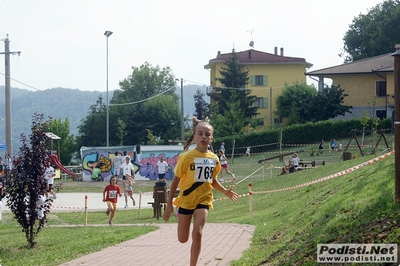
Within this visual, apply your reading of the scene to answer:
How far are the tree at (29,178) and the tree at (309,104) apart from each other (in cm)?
5332

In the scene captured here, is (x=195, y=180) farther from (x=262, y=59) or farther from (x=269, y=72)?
(x=262, y=59)

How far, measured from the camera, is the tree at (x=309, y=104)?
66.6 m

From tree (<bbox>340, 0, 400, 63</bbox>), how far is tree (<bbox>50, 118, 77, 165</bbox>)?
4235cm

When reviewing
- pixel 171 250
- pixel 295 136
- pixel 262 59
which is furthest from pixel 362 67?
pixel 171 250

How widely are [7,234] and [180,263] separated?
32.9 feet

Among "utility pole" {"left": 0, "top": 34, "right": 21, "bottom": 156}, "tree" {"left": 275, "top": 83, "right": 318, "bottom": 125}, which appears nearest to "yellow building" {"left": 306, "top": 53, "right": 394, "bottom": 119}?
"tree" {"left": 275, "top": 83, "right": 318, "bottom": 125}

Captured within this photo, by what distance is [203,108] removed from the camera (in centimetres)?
8469

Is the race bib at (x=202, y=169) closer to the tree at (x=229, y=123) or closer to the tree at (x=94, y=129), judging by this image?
the tree at (x=229, y=123)

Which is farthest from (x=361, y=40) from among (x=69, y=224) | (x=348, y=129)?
(x=69, y=224)

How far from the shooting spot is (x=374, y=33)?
3268 inches

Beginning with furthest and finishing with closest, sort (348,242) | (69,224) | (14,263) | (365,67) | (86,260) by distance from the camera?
(365,67)
(69,224)
(14,263)
(86,260)
(348,242)

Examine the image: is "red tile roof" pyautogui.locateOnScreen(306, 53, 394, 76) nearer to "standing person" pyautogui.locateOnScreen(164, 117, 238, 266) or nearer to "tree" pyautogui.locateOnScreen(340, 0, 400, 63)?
"tree" pyautogui.locateOnScreen(340, 0, 400, 63)

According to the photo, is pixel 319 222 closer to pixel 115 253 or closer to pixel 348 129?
pixel 115 253

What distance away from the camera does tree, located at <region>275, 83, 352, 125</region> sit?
6662cm
